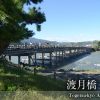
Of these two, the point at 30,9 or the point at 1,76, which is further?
the point at 30,9

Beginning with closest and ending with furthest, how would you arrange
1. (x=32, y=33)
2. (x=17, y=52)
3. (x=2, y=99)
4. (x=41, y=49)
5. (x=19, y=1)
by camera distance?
(x=2, y=99)
(x=19, y=1)
(x=32, y=33)
(x=17, y=52)
(x=41, y=49)

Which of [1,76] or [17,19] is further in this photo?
[1,76]

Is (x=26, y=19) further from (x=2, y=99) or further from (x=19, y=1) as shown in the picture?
(x=2, y=99)

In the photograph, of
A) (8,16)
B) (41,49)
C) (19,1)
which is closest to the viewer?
(8,16)

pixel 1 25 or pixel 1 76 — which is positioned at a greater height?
pixel 1 25

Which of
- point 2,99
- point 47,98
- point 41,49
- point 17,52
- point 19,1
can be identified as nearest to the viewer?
point 2,99

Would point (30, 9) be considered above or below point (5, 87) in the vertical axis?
above

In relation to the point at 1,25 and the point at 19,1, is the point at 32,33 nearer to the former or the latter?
the point at 19,1

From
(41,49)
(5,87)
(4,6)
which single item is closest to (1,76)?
(5,87)

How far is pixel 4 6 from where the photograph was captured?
16.7 m

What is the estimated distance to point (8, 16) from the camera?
639 inches

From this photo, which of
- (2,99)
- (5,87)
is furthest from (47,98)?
(5,87)

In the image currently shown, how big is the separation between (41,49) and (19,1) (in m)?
87.9

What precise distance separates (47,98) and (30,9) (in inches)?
439
